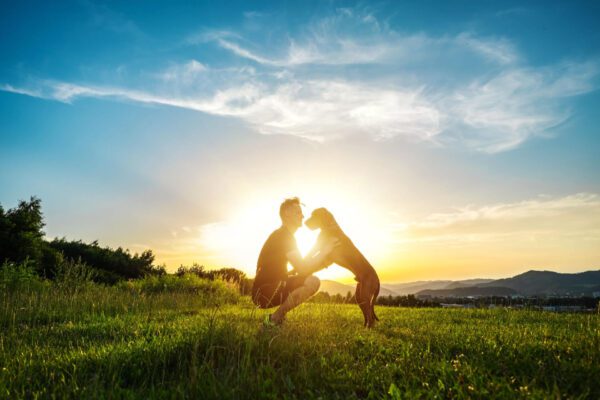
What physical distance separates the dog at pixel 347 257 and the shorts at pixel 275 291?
59 centimetres

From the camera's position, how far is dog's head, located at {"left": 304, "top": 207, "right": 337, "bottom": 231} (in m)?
7.36

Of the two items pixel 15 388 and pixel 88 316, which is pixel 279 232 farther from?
pixel 88 316

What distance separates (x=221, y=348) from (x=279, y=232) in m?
2.98

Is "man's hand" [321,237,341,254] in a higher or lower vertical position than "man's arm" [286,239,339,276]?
higher

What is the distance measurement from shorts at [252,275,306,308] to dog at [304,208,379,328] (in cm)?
59

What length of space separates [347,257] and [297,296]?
114cm

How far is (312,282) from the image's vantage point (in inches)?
282

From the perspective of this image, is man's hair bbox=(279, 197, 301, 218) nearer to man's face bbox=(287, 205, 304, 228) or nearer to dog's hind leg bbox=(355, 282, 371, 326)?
man's face bbox=(287, 205, 304, 228)

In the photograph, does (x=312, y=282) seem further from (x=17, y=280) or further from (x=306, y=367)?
(x=17, y=280)

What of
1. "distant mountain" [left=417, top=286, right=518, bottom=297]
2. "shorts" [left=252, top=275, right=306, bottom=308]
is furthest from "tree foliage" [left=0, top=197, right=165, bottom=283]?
"distant mountain" [left=417, top=286, right=518, bottom=297]

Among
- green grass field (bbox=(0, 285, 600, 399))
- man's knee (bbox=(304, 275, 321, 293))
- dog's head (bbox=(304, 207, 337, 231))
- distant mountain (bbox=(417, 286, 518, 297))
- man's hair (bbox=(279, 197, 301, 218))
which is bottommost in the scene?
distant mountain (bbox=(417, 286, 518, 297))

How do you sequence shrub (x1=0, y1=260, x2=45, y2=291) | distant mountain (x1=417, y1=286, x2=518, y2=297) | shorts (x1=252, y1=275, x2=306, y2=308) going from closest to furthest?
shorts (x1=252, y1=275, x2=306, y2=308) → shrub (x1=0, y1=260, x2=45, y2=291) → distant mountain (x1=417, y1=286, x2=518, y2=297)

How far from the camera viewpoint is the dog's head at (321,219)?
736 cm

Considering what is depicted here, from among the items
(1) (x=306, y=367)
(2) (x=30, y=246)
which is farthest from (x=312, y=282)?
(2) (x=30, y=246)
